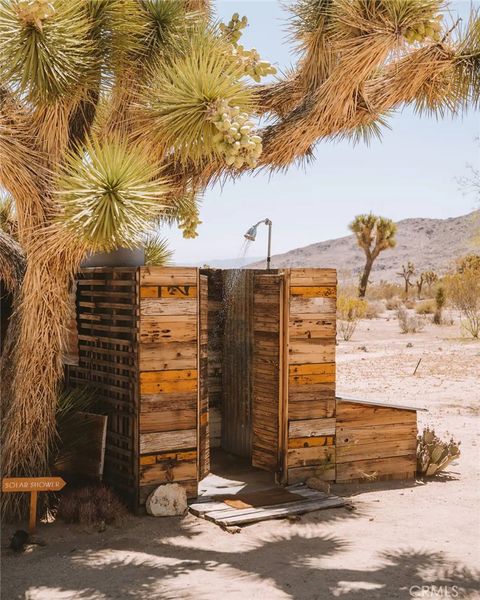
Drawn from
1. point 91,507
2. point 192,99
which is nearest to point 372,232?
point 91,507

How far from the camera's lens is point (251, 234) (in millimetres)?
8148

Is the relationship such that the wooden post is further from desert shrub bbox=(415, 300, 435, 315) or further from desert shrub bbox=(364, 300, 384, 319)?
desert shrub bbox=(415, 300, 435, 315)

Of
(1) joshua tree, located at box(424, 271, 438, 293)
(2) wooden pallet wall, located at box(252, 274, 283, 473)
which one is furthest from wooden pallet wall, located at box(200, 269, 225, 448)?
(1) joshua tree, located at box(424, 271, 438, 293)

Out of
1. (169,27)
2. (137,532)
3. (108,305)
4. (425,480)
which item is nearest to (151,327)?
(108,305)

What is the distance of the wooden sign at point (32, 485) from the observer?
5.21m

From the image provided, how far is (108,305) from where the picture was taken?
6.18 meters

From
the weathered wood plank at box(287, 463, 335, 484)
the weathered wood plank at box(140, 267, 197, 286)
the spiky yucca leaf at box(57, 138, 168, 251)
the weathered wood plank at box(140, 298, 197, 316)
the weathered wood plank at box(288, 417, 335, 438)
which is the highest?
the spiky yucca leaf at box(57, 138, 168, 251)

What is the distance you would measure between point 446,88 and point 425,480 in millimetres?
3623

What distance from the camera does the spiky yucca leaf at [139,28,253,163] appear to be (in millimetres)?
4988

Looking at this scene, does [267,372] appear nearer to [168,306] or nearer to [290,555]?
[168,306]

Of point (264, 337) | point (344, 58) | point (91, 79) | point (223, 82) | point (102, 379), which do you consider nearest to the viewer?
point (223, 82)

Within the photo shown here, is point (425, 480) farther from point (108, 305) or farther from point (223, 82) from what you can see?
point (223, 82)

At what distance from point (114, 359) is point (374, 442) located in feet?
8.46

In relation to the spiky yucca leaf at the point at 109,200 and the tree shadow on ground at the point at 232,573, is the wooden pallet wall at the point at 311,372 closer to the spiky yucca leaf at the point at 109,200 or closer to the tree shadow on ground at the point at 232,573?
the tree shadow on ground at the point at 232,573
